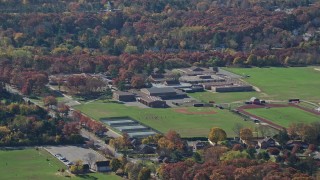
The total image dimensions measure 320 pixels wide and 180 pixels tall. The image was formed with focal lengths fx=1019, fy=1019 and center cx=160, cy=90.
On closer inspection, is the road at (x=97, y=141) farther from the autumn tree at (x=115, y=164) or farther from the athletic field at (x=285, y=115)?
the athletic field at (x=285, y=115)

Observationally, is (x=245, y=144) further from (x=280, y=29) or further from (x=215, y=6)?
(x=215, y=6)

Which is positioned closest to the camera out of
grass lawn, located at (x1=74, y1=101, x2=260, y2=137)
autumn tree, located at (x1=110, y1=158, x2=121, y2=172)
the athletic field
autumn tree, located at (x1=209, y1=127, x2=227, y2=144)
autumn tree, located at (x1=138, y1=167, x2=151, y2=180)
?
autumn tree, located at (x1=138, y1=167, x2=151, y2=180)

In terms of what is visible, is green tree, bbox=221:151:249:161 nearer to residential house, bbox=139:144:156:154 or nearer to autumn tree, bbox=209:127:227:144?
autumn tree, bbox=209:127:227:144

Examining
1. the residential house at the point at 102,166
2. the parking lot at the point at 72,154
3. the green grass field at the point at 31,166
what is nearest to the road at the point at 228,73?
the parking lot at the point at 72,154

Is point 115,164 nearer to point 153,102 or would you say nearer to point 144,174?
point 144,174

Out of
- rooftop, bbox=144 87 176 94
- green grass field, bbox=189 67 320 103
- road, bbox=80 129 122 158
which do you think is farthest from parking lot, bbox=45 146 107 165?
green grass field, bbox=189 67 320 103

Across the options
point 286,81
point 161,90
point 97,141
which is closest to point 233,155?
point 97,141
